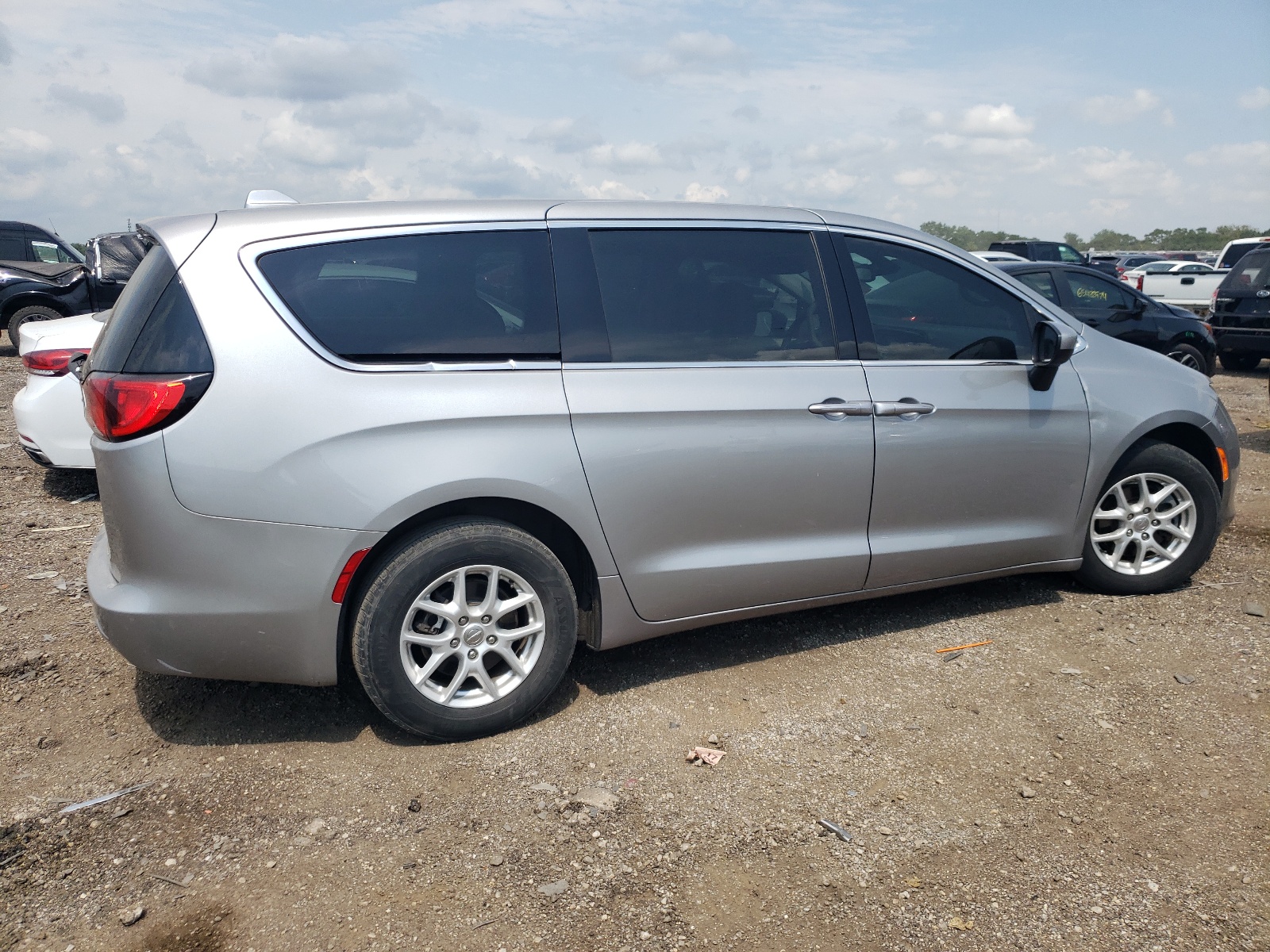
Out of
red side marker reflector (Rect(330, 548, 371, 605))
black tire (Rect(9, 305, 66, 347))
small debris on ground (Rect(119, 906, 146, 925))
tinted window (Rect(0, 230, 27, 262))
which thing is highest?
tinted window (Rect(0, 230, 27, 262))

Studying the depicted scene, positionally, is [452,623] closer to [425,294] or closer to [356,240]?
[425,294]

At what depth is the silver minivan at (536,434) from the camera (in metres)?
3.03

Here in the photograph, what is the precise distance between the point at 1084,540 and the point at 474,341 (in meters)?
2.93

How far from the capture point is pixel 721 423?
3.53m

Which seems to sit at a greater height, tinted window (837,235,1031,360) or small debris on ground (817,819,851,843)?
tinted window (837,235,1031,360)

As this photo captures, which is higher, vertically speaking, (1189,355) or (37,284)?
(37,284)

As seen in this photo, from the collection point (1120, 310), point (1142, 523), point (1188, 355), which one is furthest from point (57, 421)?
point (1188, 355)

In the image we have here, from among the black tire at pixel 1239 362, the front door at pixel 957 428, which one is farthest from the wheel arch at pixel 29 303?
the black tire at pixel 1239 362

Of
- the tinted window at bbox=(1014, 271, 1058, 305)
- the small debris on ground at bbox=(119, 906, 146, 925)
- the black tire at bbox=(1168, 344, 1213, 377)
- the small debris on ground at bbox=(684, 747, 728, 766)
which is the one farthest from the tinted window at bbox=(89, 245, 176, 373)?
the black tire at bbox=(1168, 344, 1213, 377)

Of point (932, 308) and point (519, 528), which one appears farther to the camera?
point (932, 308)

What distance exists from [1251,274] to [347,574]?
13.4 metres

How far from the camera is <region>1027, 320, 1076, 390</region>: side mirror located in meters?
4.03

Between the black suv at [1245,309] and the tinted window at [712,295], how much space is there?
11307 mm

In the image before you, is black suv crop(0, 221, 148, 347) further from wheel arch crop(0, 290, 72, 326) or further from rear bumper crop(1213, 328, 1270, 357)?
rear bumper crop(1213, 328, 1270, 357)
